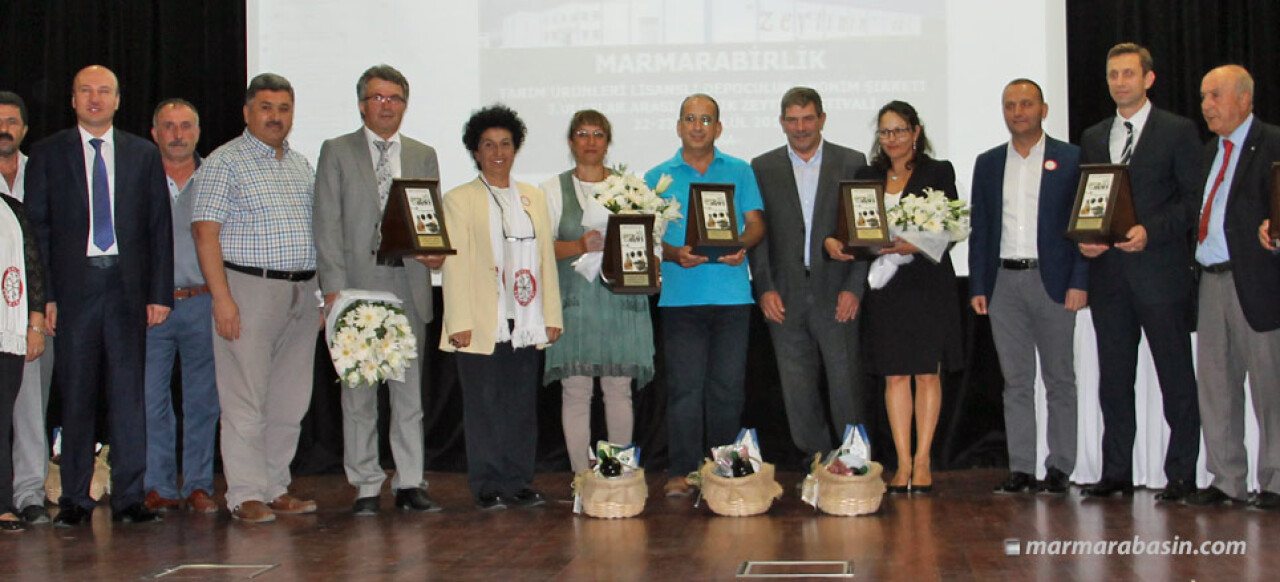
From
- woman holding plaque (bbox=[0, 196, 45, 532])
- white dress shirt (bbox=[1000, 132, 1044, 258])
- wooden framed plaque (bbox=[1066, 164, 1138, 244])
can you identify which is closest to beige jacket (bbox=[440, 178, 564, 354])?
woman holding plaque (bbox=[0, 196, 45, 532])

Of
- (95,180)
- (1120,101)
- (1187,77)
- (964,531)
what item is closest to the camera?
(964,531)

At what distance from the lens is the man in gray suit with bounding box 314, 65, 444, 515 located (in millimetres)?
4855

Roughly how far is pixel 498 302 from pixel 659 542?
1.26 metres

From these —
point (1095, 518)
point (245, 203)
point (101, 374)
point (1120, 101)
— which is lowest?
point (1095, 518)

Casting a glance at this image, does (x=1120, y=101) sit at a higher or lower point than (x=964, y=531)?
higher

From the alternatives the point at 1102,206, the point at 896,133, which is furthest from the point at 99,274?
the point at 1102,206

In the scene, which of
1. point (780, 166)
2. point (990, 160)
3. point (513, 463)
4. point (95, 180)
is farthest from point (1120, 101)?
point (95, 180)

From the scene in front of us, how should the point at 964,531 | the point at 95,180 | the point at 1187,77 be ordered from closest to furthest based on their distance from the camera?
the point at 964,531 < the point at 95,180 < the point at 1187,77

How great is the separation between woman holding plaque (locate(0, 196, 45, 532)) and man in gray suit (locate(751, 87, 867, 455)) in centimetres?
281

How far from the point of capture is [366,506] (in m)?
A: 4.96

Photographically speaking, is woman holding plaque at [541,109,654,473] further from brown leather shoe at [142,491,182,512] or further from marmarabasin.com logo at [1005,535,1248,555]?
marmarabasin.com logo at [1005,535,1248,555]

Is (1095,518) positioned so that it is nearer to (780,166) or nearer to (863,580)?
(863,580)

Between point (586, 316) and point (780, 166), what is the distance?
3.44ft

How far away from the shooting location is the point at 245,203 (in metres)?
4.86
